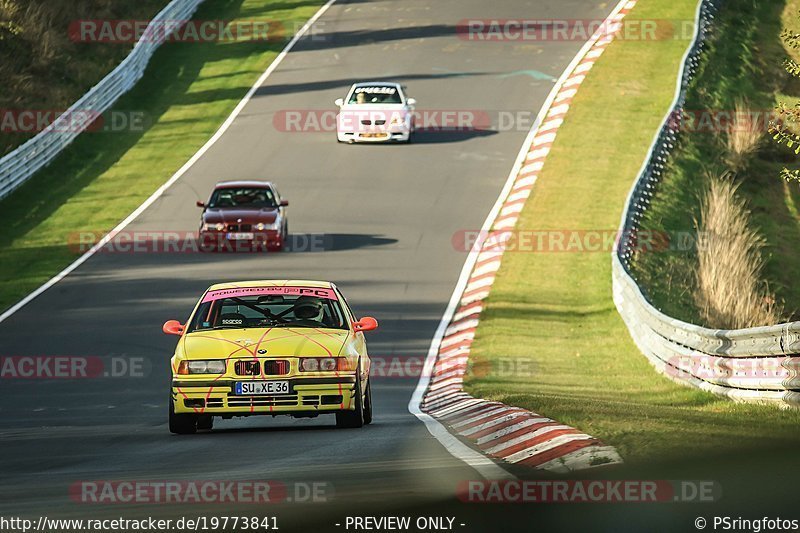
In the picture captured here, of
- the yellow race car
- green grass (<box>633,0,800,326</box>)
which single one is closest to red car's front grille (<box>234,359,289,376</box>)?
the yellow race car

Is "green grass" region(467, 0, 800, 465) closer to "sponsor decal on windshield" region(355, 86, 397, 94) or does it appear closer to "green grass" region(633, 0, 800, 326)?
"green grass" region(633, 0, 800, 326)

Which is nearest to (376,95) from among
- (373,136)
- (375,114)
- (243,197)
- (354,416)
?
(375,114)

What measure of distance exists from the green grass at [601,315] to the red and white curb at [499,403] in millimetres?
271

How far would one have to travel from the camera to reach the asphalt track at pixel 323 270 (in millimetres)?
11445

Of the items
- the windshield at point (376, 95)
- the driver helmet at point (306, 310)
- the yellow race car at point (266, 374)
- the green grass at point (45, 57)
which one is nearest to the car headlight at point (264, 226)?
the windshield at point (376, 95)

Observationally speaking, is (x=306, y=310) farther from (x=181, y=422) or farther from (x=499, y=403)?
(x=499, y=403)

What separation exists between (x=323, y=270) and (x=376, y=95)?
1116 cm

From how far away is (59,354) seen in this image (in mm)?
22938

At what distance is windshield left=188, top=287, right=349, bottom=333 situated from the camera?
14.5 m

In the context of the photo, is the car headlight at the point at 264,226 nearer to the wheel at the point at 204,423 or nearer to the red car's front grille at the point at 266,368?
the wheel at the point at 204,423

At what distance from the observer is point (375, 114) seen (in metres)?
39.1

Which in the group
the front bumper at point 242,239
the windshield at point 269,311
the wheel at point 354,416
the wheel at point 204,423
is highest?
the windshield at point 269,311

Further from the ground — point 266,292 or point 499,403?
point 266,292

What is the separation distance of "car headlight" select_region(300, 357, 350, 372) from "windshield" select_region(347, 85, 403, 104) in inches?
1014
